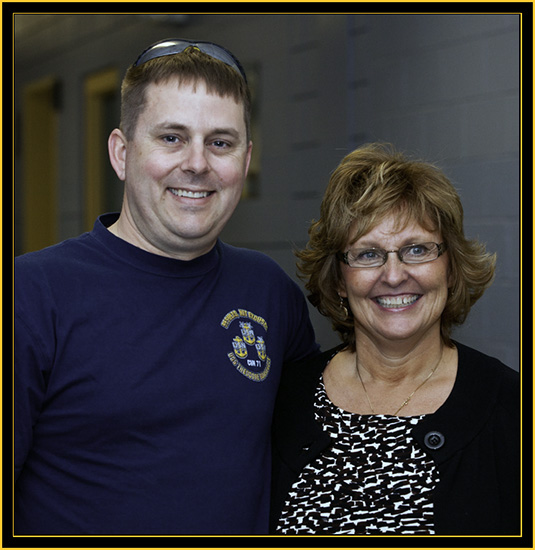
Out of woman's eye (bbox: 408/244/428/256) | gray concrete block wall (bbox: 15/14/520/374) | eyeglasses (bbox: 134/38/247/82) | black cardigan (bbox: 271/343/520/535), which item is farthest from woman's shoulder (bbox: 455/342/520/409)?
gray concrete block wall (bbox: 15/14/520/374)

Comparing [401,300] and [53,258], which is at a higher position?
[53,258]

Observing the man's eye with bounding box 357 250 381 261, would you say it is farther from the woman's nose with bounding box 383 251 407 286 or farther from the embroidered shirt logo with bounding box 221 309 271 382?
the embroidered shirt logo with bounding box 221 309 271 382

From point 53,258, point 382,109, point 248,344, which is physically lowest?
point 248,344

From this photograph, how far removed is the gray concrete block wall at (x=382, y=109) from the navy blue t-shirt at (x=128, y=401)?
1699 mm

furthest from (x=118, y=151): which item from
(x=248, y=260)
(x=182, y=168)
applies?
(x=248, y=260)

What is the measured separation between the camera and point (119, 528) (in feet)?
6.42

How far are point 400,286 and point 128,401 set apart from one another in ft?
2.97

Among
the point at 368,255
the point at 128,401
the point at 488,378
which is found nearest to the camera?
the point at 128,401

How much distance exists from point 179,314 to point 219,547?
668 millimetres

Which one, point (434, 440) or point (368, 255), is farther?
point (368, 255)

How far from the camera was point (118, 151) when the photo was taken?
2279 mm

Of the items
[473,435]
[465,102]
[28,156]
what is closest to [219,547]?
[473,435]

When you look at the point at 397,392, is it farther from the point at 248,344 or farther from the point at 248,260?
the point at 248,260

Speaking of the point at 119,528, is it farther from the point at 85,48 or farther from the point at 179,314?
the point at 85,48
